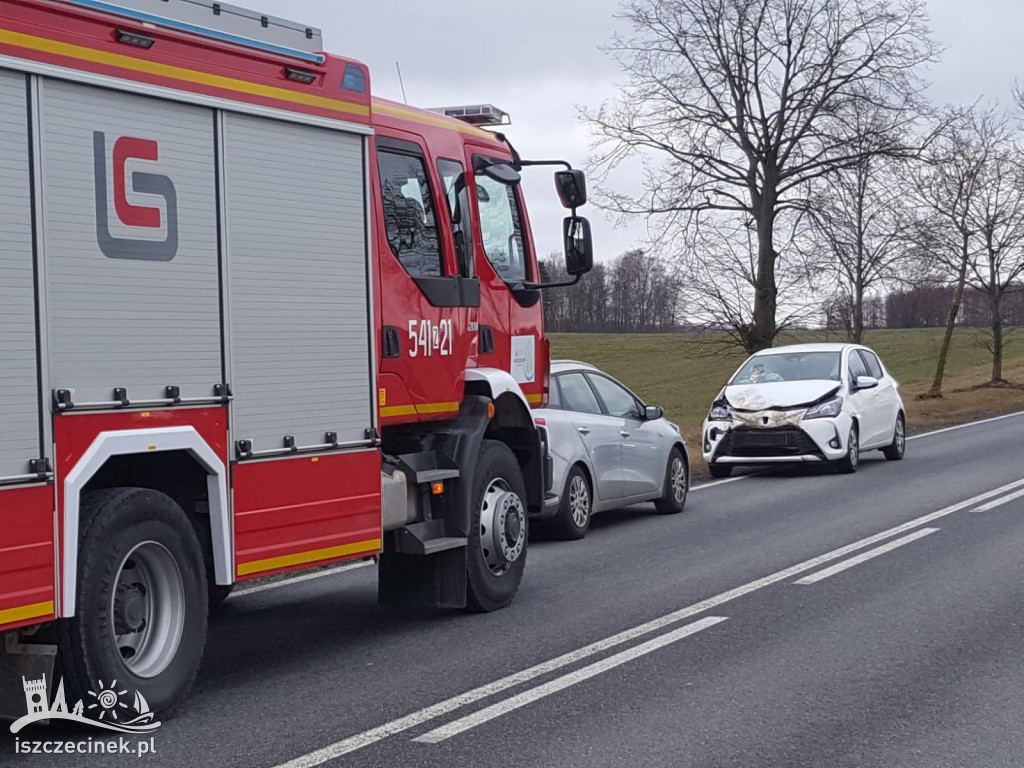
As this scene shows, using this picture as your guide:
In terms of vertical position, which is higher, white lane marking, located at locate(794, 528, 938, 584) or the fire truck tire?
the fire truck tire

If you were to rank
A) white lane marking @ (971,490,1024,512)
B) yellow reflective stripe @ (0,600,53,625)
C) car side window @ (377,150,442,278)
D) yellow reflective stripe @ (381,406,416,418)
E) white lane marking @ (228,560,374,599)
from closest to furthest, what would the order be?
yellow reflective stripe @ (0,600,53,625) → yellow reflective stripe @ (381,406,416,418) → car side window @ (377,150,442,278) → white lane marking @ (228,560,374,599) → white lane marking @ (971,490,1024,512)

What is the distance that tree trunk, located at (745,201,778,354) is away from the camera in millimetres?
29562

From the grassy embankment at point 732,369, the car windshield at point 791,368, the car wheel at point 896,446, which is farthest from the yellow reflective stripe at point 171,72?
the car wheel at point 896,446

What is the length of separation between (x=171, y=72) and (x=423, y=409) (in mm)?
2813

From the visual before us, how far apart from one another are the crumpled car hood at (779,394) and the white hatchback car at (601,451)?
3422 millimetres

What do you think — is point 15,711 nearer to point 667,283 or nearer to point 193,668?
point 193,668

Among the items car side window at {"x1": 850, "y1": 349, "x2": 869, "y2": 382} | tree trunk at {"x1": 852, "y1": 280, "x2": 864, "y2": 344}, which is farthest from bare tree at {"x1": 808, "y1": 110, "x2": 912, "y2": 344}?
car side window at {"x1": 850, "y1": 349, "x2": 869, "y2": 382}

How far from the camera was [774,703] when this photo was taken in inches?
243

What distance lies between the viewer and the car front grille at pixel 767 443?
56.9 ft

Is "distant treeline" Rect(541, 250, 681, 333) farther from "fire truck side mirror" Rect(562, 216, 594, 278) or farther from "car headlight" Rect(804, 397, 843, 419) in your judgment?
"fire truck side mirror" Rect(562, 216, 594, 278)

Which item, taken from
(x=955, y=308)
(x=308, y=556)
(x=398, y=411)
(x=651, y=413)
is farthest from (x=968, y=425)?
(x=308, y=556)

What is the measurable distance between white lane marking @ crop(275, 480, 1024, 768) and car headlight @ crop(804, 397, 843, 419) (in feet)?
19.3

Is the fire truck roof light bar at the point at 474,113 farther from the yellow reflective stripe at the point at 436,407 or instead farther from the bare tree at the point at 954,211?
the bare tree at the point at 954,211

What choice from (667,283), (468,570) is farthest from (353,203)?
(667,283)
